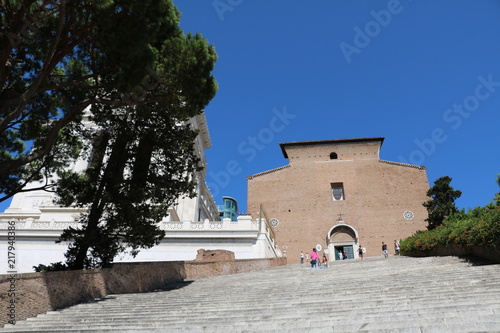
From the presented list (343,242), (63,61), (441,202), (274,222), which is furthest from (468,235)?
(274,222)

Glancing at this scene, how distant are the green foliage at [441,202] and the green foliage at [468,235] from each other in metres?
6.56

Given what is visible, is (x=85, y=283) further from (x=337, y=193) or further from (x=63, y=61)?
(x=337, y=193)

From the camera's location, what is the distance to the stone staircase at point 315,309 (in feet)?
15.0

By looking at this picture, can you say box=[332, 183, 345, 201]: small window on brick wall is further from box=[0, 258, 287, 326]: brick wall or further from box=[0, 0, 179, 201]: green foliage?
box=[0, 0, 179, 201]: green foliage

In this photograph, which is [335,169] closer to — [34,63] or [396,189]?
[396,189]

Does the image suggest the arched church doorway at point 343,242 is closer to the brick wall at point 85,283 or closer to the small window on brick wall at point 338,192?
the small window on brick wall at point 338,192

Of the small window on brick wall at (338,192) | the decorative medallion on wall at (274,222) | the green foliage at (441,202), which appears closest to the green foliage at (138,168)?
the green foliage at (441,202)

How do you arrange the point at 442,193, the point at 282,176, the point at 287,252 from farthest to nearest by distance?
the point at 282,176
the point at 287,252
the point at 442,193

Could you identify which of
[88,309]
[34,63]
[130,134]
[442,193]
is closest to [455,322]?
[88,309]

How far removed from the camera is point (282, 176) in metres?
32.0

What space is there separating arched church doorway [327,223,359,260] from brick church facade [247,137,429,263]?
0.08 meters

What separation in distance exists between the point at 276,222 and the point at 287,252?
2.71 meters

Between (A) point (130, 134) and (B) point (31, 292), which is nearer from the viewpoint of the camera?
(B) point (31, 292)

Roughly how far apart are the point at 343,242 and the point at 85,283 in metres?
23.1
